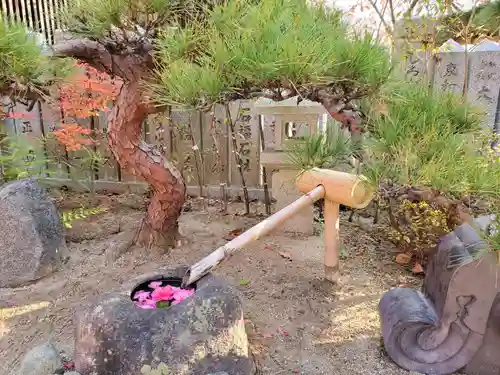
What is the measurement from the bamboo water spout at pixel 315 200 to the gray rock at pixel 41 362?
0.67m

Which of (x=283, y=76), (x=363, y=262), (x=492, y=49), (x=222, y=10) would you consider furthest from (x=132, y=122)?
(x=492, y=49)

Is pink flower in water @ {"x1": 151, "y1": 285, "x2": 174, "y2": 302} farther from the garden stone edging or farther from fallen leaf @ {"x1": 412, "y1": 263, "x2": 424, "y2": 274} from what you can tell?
fallen leaf @ {"x1": 412, "y1": 263, "x2": 424, "y2": 274}

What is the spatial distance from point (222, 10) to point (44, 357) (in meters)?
1.74

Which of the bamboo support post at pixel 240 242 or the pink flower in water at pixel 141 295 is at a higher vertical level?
the bamboo support post at pixel 240 242

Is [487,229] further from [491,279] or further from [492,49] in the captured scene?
[492,49]

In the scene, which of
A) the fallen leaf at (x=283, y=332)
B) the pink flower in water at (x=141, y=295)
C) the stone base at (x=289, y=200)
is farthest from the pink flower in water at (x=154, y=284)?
the stone base at (x=289, y=200)

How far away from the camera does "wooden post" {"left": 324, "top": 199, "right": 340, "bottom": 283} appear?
2443mm

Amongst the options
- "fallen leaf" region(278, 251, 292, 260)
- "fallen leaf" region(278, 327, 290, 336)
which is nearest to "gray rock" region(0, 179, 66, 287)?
"fallen leaf" region(278, 251, 292, 260)

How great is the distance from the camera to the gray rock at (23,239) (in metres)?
2.82

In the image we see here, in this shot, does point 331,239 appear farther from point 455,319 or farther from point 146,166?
point 146,166

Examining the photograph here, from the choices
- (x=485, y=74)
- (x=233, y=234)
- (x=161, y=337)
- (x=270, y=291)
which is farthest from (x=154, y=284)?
(x=485, y=74)

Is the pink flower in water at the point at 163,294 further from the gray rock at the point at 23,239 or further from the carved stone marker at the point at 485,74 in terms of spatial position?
the carved stone marker at the point at 485,74

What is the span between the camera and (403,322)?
1.94 metres

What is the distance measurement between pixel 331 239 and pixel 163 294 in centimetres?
111
